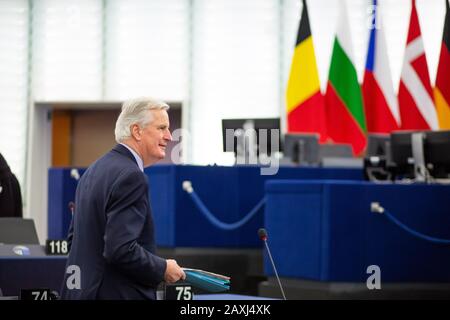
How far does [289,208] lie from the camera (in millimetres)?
7449

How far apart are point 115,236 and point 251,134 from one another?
611 centimetres

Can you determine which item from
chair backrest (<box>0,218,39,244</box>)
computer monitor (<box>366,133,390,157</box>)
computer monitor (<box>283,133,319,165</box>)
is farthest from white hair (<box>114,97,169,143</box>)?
computer monitor (<box>283,133,319,165</box>)

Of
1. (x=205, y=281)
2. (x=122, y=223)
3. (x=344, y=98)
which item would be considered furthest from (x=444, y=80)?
(x=122, y=223)

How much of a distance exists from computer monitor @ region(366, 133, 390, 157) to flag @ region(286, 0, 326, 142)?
2077mm

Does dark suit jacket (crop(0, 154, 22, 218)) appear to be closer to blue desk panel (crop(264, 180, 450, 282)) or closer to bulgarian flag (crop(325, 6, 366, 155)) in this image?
blue desk panel (crop(264, 180, 450, 282))

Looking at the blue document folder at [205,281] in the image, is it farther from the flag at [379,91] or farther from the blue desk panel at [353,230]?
the flag at [379,91]

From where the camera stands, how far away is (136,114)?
10.8ft

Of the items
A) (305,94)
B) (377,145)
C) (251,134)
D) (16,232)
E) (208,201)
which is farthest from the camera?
(305,94)

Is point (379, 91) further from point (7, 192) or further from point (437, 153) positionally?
point (7, 192)

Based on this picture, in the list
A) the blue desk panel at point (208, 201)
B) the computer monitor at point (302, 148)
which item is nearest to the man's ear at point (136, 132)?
the blue desk panel at point (208, 201)

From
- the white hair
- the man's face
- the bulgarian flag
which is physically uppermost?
the bulgarian flag

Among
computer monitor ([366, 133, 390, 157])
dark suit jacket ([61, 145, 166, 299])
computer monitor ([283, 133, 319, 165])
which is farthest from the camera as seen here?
computer monitor ([283, 133, 319, 165])

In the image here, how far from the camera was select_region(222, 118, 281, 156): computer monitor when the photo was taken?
886 centimetres
